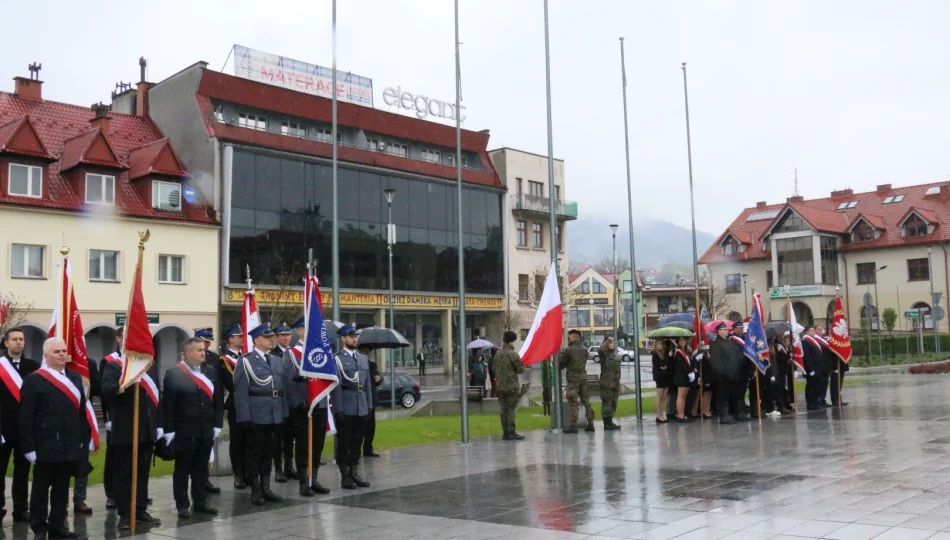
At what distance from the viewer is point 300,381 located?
1158 cm

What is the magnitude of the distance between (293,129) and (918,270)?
46.1 metres

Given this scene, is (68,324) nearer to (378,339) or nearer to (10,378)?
(10,378)

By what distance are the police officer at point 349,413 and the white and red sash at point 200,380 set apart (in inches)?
70.9

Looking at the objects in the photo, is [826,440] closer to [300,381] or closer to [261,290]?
[300,381]

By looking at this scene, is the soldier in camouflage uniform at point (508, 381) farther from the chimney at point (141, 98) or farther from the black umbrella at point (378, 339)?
the chimney at point (141, 98)

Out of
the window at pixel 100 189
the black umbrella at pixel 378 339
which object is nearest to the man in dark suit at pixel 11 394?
the black umbrella at pixel 378 339

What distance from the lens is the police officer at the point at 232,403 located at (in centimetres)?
1203

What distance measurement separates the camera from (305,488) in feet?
36.7

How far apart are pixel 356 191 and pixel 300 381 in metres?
35.2

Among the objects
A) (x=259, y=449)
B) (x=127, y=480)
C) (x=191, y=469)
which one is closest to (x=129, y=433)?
(x=127, y=480)

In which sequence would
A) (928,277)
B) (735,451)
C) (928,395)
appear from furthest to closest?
(928,277)
(928,395)
(735,451)

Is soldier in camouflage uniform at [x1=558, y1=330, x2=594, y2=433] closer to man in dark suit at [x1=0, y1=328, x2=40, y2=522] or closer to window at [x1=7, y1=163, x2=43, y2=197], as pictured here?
man in dark suit at [x1=0, y1=328, x2=40, y2=522]

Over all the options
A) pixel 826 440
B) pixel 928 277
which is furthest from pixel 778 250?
pixel 826 440

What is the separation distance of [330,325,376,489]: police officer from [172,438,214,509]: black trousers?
6.01 ft
